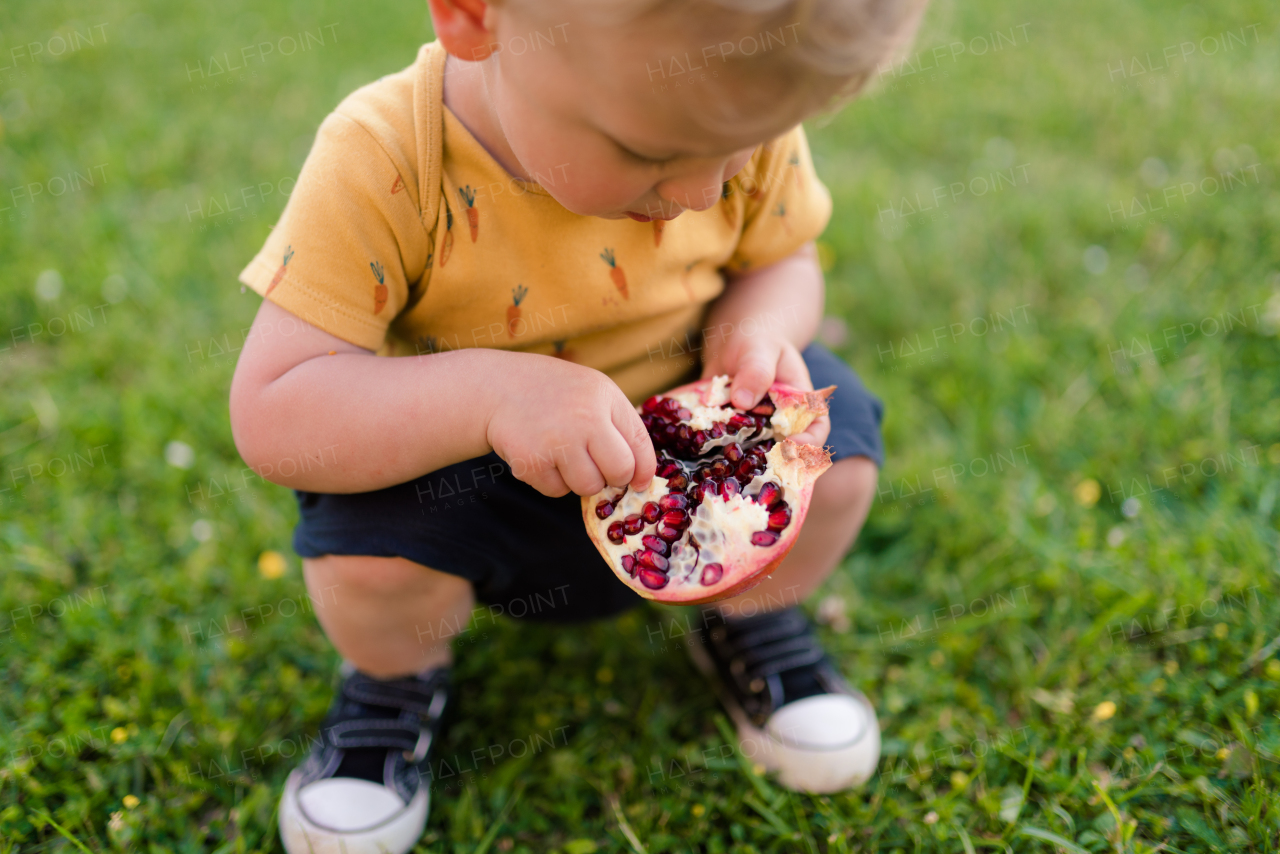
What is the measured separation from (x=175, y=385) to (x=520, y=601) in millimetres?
1426

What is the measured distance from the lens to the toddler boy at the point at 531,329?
3.54 ft

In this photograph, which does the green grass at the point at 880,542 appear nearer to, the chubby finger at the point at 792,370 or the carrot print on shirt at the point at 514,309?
the chubby finger at the point at 792,370

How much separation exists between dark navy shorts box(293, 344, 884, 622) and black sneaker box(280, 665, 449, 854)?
0.81 ft

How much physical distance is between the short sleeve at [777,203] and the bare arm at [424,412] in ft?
1.83

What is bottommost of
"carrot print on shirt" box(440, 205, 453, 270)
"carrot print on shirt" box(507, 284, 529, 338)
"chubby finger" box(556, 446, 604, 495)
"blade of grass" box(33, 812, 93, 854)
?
"blade of grass" box(33, 812, 93, 854)

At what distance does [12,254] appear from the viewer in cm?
293

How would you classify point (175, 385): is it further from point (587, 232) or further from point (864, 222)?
point (864, 222)

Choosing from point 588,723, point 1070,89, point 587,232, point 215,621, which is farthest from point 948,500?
point 1070,89

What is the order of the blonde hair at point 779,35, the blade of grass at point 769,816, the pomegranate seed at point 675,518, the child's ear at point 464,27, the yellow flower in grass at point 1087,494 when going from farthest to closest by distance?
1. the yellow flower in grass at point 1087,494
2. the blade of grass at point 769,816
3. the pomegranate seed at point 675,518
4. the child's ear at point 464,27
5. the blonde hair at point 779,35

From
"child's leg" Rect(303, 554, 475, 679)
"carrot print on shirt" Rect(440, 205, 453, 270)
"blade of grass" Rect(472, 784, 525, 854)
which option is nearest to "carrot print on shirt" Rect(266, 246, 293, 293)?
"carrot print on shirt" Rect(440, 205, 453, 270)

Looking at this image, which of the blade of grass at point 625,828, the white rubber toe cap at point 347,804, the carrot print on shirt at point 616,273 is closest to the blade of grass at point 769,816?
the blade of grass at point 625,828

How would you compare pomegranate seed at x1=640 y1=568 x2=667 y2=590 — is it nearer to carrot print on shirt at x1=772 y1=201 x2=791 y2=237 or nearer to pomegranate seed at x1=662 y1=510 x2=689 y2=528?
pomegranate seed at x1=662 y1=510 x2=689 y2=528

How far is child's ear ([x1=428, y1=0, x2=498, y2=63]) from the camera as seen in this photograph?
118 centimetres

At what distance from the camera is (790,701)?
182 cm
